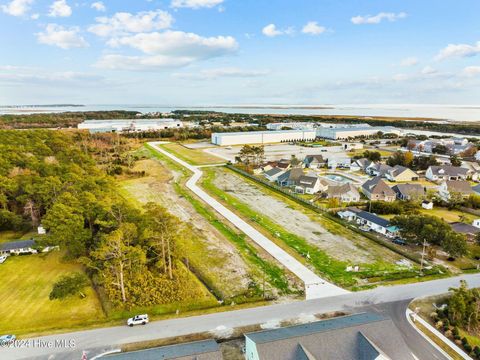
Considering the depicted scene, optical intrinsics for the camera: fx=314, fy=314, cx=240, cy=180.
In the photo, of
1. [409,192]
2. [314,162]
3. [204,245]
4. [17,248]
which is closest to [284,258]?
[204,245]

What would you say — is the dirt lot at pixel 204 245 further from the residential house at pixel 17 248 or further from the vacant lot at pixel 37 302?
the residential house at pixel 17 248

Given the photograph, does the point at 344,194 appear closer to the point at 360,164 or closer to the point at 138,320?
the point at 360,164

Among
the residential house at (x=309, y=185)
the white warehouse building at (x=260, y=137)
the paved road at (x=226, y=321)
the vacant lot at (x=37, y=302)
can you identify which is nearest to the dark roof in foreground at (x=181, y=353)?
the paved road at (x=226, y=321)

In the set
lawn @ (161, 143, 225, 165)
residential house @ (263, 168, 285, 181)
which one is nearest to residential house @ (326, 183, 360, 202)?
residential house @ (263, 168, 285, 181)

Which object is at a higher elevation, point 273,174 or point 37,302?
point 273,174

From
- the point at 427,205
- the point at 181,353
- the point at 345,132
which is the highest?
the point at 345,132

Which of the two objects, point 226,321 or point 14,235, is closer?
point 226,321
